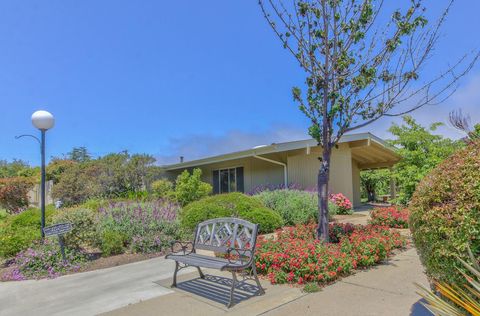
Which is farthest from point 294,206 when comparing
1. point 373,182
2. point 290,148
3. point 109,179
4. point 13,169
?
point 13,169

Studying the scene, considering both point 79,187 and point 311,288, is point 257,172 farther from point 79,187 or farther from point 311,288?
point 311,288

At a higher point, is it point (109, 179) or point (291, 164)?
point (291, 164)

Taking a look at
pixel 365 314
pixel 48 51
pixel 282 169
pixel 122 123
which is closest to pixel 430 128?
pixel 282 169

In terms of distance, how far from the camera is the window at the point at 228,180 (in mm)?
18062

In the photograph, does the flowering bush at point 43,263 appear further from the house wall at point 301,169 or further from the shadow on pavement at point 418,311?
the house wall at point 301,169

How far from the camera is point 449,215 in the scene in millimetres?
2881

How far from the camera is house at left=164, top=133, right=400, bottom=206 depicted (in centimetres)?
1440

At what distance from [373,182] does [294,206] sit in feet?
53.7

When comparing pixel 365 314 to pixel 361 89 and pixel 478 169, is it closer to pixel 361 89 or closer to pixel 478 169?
pixel 478 169

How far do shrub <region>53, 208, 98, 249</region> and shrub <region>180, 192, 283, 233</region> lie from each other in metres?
2.34

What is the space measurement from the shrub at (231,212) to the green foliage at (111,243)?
170cm

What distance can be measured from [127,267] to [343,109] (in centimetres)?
524

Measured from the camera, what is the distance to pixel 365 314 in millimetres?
3779

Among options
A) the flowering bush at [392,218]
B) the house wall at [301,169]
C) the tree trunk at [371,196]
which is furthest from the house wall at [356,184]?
the flowering bush at [392,218]
